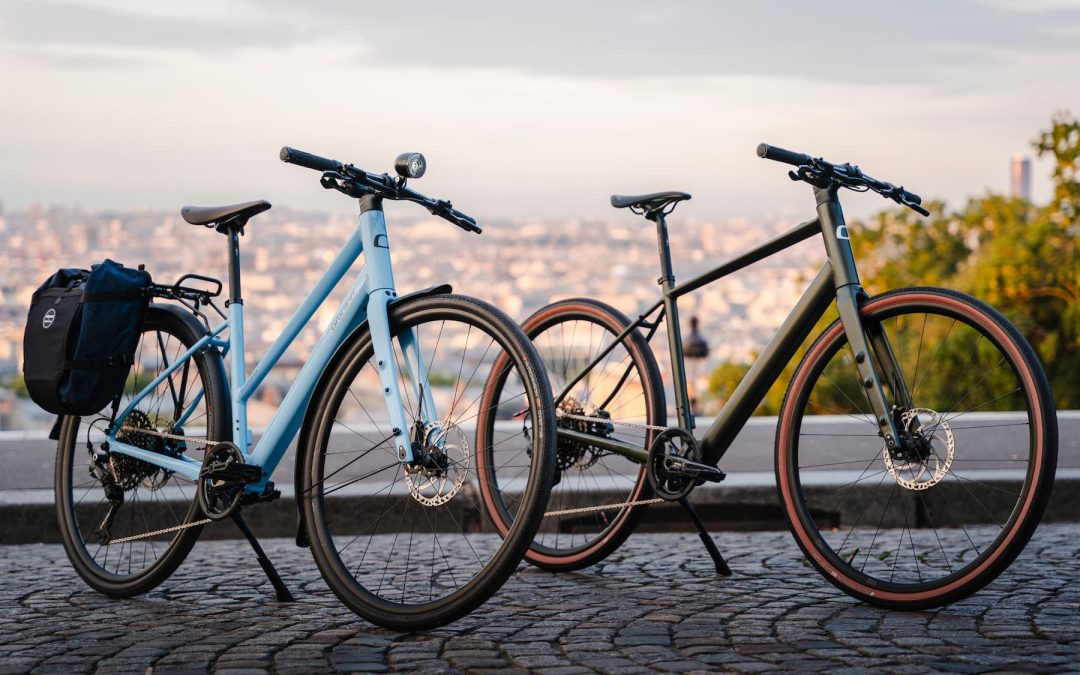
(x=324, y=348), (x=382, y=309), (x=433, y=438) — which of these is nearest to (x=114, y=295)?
(x=324, y=348)

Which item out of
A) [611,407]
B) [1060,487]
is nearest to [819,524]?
[1060,487]

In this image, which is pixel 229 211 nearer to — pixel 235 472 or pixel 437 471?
pixel 235 472

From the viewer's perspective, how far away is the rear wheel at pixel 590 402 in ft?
16.4

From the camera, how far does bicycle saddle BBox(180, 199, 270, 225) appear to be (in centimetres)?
467

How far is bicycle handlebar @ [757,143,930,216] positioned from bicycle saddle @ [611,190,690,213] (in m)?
0.52

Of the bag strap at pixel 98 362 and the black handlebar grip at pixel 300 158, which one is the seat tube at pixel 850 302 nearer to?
the black handlebar grip at pixel 300 158

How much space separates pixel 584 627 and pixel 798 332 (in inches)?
47.5

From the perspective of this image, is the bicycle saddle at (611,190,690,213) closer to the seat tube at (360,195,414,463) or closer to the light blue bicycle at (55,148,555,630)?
the light blue bicycle at (55,148,555,630)

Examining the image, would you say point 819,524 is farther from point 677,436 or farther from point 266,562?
point 266,562

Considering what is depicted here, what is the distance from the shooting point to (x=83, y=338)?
475 cm

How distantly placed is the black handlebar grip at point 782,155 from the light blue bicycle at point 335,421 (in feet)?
3.13

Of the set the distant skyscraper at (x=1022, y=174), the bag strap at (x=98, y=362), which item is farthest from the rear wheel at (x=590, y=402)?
the distant skyscraper at (x=1022, y=174)

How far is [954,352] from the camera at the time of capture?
132ft

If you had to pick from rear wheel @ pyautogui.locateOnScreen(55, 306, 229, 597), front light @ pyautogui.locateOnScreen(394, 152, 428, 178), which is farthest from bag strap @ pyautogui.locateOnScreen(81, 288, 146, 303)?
front light @ pyautogui.locateOnScreen(394, 152, 428, 178)
